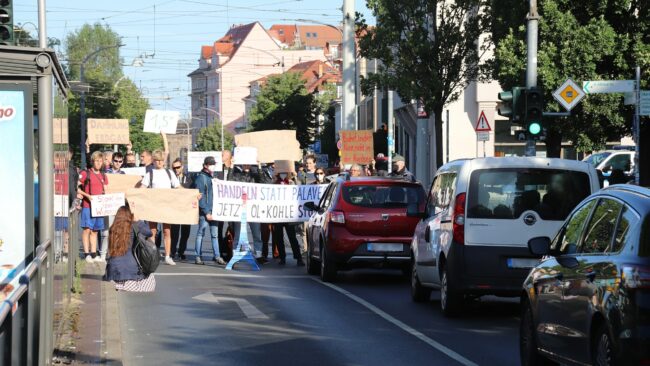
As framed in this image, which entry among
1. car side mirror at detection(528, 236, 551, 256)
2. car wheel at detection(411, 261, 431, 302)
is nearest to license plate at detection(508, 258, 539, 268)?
car wheel at detection(411, 261, 431, 302)

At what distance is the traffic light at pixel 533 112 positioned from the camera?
24250 millimetres

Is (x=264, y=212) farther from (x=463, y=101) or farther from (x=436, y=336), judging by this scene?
(x=463, y=101)

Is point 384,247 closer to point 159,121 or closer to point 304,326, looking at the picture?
point 304,326

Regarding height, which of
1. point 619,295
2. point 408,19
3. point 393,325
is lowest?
point 393,325

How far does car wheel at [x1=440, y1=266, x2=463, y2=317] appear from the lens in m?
14.3

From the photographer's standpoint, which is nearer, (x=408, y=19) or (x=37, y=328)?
(x=37, y=328)

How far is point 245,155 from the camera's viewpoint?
91.1ft

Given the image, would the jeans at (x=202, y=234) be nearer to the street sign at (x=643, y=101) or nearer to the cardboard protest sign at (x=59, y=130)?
the street sign at (x=643, y=101)

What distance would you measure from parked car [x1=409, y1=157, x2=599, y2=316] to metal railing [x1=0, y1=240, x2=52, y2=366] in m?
6.03

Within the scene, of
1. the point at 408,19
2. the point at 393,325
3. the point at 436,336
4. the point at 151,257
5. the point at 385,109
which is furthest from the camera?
the point at 385,109

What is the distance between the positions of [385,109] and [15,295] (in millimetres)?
66611

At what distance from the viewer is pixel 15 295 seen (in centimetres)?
623

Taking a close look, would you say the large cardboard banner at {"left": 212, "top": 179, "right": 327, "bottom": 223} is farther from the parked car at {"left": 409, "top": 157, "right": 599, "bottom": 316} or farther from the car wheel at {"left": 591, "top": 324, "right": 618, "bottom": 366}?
the car wheel at {"left": 591, "top": 324, "right": 618, "bottom": 366}

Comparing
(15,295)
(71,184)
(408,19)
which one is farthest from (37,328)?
(408,19)
